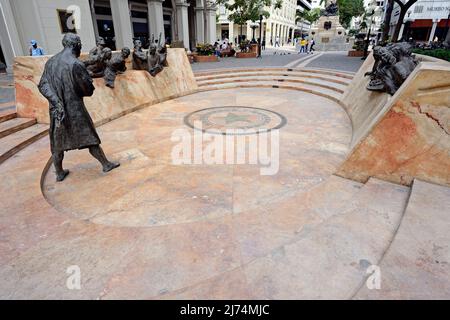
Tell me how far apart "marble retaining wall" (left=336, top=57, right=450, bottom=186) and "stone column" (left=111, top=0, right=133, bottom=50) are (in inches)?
641

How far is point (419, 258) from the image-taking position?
193cm

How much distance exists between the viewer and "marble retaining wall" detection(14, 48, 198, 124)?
538cm

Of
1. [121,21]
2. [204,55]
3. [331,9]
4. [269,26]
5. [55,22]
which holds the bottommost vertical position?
[204,55]

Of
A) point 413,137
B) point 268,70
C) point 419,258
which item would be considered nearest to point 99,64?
point 413,137

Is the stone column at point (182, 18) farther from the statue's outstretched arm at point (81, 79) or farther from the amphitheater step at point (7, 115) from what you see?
the statue's outstretched arm at point (81, 79)

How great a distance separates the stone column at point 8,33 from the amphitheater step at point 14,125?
31.1 ft

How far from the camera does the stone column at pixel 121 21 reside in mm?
15211

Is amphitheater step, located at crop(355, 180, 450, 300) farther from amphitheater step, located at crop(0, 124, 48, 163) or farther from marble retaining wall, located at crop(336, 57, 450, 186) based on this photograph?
amphitheater step, located at crop(0, 124, 48, 163)

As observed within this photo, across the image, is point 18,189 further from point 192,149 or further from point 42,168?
point 192,149

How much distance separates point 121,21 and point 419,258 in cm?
1777

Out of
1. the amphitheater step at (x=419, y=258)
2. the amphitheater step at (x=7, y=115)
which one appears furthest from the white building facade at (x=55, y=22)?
the amphitheater step at (x=419, y=258)

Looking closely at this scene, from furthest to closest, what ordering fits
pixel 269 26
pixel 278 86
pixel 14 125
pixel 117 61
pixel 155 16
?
pixel 269 26 → pixel 155 16 → pixel 278 86 → pixel 117 61 → pixel 14 125

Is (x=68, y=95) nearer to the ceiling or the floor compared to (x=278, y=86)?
nearer to the ceiling

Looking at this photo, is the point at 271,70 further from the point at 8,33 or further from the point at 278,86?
the point at 8,33
